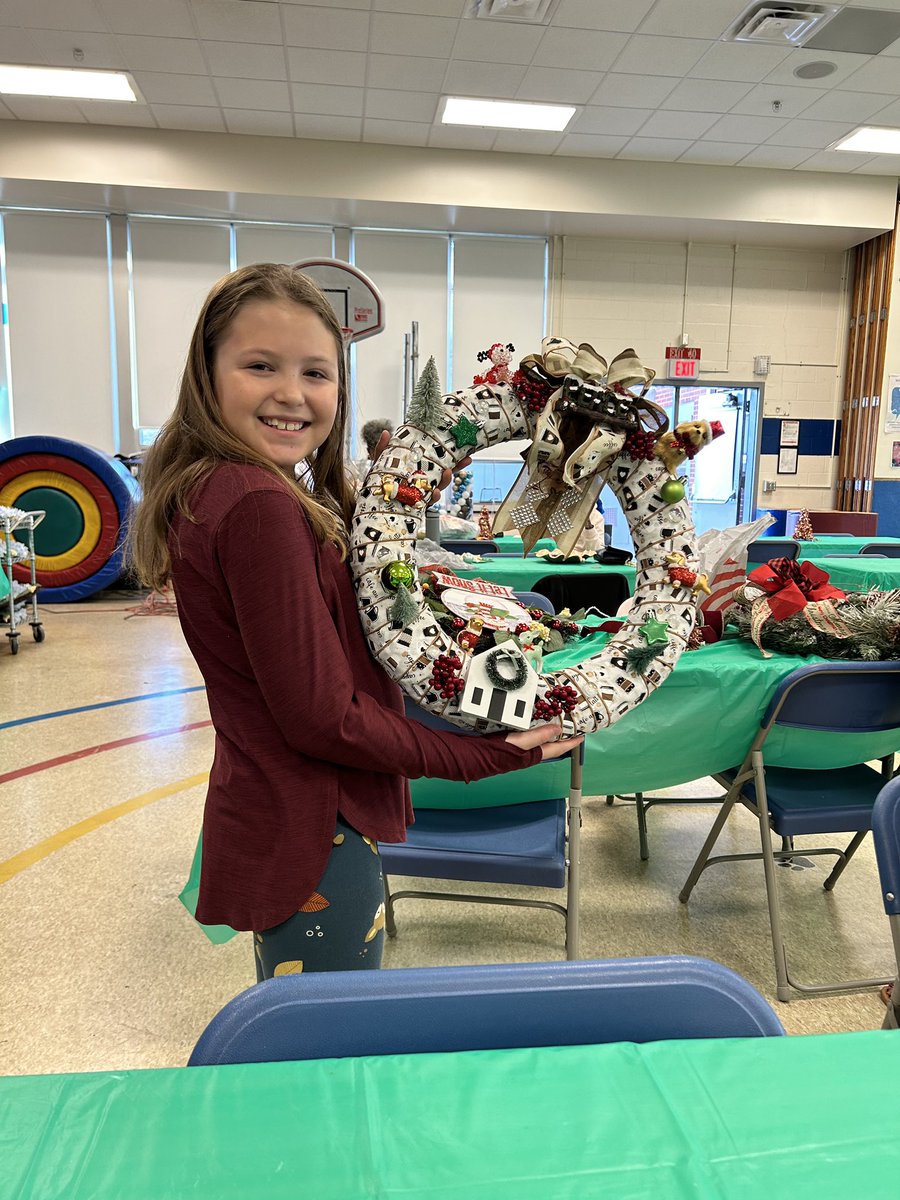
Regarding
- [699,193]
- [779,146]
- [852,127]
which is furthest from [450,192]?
[852,127]

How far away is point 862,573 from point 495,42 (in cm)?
490

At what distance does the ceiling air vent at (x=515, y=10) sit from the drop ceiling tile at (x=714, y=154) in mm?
2915

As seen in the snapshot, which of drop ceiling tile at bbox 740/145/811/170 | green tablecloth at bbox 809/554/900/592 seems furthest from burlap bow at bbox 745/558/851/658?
drop ceiling tile at bbox 740/145/811/170

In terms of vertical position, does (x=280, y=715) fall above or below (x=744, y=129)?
below

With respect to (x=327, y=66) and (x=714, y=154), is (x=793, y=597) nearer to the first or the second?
(x=327, y=66)

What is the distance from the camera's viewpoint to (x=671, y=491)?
1.29 meters

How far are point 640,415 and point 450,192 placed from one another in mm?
8017

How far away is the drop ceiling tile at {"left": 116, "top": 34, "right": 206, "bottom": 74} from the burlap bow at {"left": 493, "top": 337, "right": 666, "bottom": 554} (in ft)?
21.5

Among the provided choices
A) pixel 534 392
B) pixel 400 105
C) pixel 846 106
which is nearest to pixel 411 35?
pixel 400 105

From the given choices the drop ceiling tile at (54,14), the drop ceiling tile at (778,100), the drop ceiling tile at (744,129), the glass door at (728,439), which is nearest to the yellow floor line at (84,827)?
the drop ceiling tile at (54,14)

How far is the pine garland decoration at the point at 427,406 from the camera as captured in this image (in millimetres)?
1242

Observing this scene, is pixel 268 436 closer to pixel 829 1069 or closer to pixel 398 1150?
pixel 398 1150

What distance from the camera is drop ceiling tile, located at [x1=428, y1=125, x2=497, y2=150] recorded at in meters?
7.64

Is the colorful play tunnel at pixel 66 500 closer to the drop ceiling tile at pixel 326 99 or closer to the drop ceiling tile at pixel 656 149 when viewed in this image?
the drop ceiling tile at pixel 326 99
